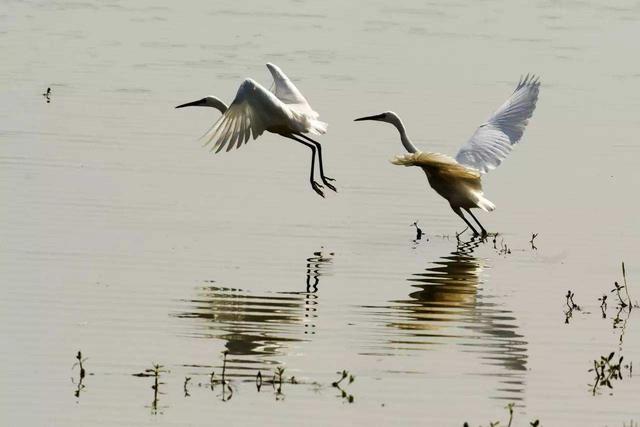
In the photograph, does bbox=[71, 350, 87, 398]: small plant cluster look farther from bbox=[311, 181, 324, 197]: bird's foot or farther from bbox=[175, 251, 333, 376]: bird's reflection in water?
bbox=[311, 181, 324, 197]: bird's foot

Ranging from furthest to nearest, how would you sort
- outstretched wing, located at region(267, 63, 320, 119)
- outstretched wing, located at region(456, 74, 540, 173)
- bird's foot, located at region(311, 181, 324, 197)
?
outstretched wing, located at region(267, 63, 320, 119), outstretched wing, located at region(456, 74, 540, 173), bird's foot, located at region(311, 181, 324, 197)

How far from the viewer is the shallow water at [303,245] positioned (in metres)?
10.1

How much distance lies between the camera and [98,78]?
2458 centimetres

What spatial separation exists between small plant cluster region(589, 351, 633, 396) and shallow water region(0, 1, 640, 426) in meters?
0.09

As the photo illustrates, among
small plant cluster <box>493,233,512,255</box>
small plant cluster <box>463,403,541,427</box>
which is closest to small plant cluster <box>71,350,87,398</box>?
small plant cluster <box>463,403,541,427</box>

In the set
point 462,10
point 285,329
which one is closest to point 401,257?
point 285,329

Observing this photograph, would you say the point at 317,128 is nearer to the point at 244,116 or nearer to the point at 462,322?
the point at 244,116

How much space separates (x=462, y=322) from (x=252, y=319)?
1.54 meters

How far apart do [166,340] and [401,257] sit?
4095mm

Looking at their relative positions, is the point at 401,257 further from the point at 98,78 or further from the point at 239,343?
the point at 98,78

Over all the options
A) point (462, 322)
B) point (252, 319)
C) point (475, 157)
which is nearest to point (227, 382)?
point (252, 319)

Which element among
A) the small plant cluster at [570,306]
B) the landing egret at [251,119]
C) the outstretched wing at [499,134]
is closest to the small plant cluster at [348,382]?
the small plant cluster at [570,306]

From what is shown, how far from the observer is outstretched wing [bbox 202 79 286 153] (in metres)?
15.3

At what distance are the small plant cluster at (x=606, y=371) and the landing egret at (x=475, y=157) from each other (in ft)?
15.3
